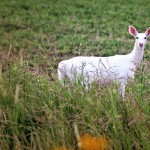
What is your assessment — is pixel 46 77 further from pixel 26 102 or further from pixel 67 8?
pixel 67 8

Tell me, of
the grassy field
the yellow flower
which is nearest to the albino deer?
the grassy field

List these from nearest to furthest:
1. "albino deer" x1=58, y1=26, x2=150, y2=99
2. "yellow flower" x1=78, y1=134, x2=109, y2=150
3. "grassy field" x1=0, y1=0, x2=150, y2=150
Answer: "yellow flower" x1=78, y1=134, x2=109, y2=150 → "grassy field" x1=0, y1=0, x2=150, y2=150 → "albino deer" x1=58, y1=26, x2=150, y2=99

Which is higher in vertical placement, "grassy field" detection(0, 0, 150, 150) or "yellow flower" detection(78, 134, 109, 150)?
"grassy field" detection(0, 0, 150, 150)

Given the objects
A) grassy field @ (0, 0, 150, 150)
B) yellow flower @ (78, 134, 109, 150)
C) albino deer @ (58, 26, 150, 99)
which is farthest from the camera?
albino deer @ (58, 26, 150, 99)

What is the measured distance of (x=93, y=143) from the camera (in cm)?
416

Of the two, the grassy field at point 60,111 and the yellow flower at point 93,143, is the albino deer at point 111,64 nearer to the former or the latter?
the grassy field at point 60,111

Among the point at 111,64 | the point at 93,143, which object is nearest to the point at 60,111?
the point at 93,143

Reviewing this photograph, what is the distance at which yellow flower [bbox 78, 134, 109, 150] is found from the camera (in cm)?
409

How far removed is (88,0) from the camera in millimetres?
19734

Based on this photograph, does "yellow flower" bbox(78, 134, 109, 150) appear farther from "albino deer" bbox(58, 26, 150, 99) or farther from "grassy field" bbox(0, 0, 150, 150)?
"albino deer" bbox(58, 26, 150, 99)

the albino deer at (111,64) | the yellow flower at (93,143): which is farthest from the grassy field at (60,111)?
the albino deer at (111,64)

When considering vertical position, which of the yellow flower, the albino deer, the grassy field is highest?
the albino deer

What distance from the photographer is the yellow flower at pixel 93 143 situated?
13.4 feet

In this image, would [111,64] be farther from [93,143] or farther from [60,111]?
[93,143]
